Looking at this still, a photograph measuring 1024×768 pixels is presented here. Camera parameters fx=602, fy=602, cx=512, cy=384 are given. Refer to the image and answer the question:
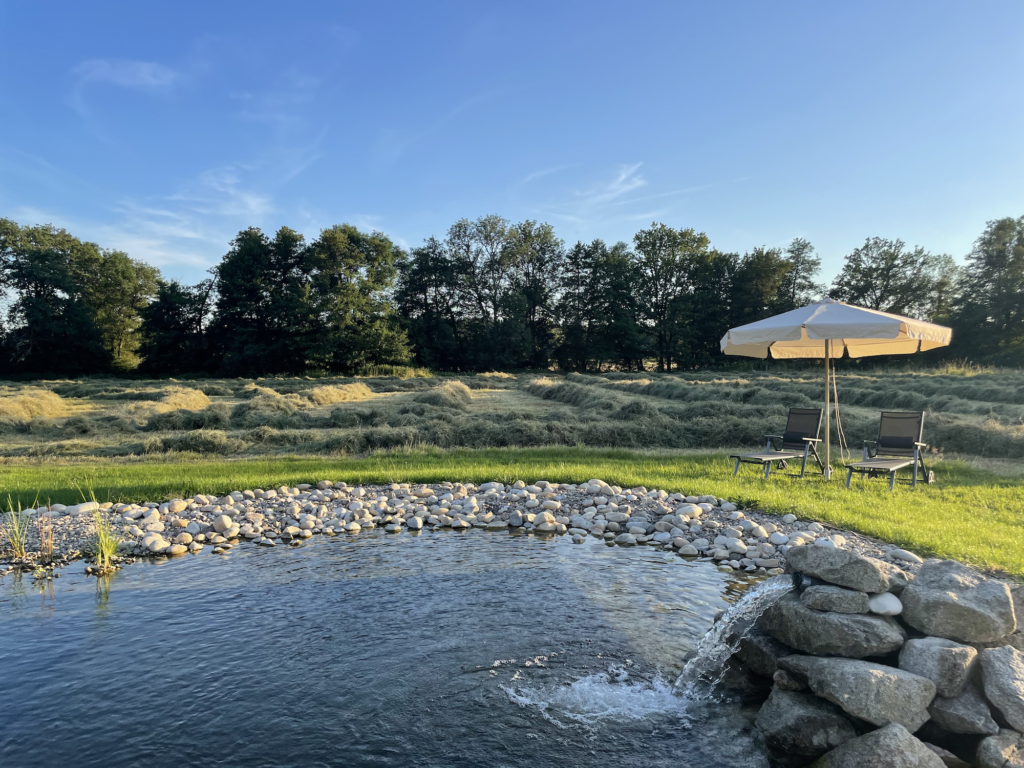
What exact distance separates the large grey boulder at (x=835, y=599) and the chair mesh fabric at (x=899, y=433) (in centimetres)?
695

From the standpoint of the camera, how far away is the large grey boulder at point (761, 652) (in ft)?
12.0

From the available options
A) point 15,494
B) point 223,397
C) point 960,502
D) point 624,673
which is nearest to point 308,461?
point 15,494

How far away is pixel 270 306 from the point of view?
152ft

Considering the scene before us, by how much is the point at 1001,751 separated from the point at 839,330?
609 centimetres

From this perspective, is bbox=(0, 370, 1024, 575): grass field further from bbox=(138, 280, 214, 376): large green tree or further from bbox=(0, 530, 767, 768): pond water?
bbox=(138, 280, 214, 376): large green tree

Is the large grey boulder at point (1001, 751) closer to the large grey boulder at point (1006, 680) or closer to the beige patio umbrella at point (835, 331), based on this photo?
the large grey boulder at point (1006, 680)

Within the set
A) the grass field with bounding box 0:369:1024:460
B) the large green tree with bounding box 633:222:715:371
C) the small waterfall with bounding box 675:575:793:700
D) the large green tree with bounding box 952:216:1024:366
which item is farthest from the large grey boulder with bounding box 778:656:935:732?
the large green tree with bounding box 633:222:715:371

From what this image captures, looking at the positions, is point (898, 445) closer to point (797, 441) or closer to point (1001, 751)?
point (797, 441)

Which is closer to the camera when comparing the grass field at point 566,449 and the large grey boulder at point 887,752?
the large grey boulder at point 887,752

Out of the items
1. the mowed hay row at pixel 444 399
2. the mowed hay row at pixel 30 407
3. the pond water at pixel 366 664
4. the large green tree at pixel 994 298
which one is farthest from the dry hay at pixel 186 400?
the large green tree at pixel 994 298

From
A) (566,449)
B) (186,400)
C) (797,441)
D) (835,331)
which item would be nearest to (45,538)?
(566,449)

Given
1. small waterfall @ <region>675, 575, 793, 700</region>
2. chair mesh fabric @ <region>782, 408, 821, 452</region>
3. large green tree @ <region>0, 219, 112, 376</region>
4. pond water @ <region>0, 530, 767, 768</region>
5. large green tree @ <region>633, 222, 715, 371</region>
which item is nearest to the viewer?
pond water @ <region>0, 530, 767, 768</region>

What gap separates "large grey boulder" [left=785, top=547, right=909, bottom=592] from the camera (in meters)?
3.46

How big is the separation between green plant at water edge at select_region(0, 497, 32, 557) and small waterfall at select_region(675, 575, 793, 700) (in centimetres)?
665
